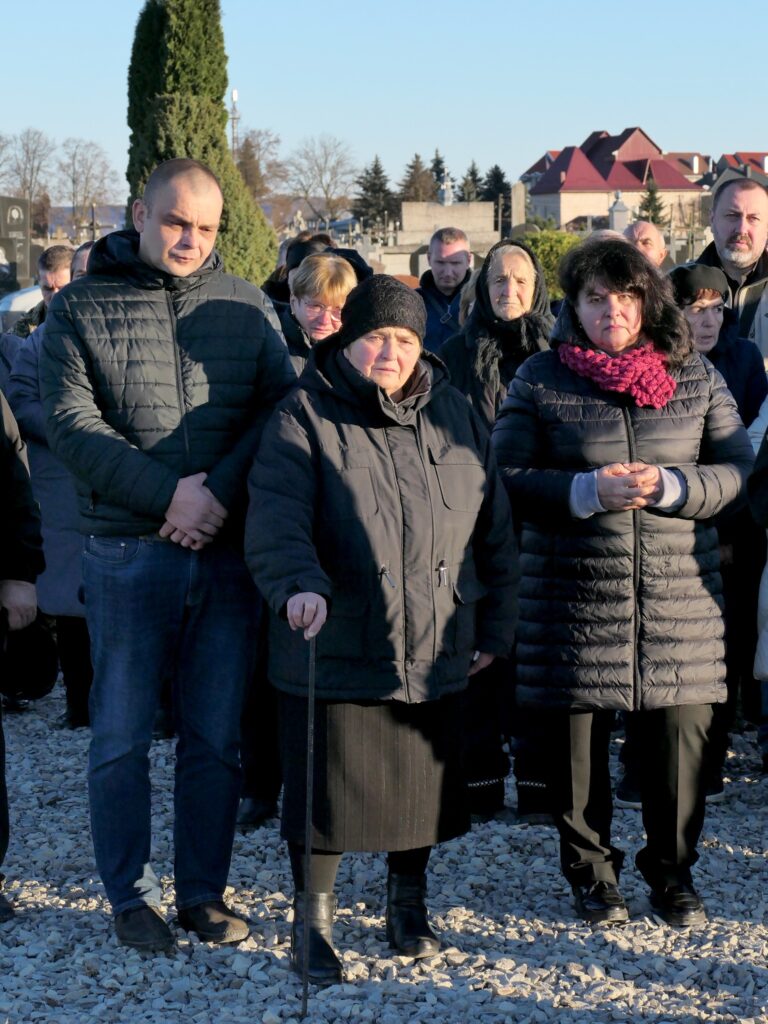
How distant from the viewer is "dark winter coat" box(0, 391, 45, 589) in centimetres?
444

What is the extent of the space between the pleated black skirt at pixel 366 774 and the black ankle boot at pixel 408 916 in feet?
0.67

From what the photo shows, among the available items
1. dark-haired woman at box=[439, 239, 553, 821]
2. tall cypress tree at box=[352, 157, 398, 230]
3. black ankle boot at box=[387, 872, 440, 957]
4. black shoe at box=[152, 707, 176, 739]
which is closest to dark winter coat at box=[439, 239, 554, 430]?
dark-haired woman at box=[439, 239, 553, 821]

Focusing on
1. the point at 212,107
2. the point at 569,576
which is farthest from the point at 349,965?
the point at 212,107

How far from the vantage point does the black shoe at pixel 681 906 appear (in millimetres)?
→ 4219

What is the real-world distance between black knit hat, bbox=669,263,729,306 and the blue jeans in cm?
225

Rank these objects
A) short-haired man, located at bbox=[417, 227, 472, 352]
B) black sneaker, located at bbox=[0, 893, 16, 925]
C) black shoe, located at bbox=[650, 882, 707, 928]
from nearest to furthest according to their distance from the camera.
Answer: black shoe, located at bbox=[650, 882, 707, 928] → black sneaker, located at bbox=[0, 893, 16, 925] → short-haired man, located at bbox=[417, 227, 472, 352]

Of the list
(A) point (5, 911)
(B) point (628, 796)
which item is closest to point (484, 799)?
(B) point (628, 796)

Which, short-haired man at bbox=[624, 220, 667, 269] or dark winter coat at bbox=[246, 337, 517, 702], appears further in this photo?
short-haired man at bbox=[624, 220, 667, 269]

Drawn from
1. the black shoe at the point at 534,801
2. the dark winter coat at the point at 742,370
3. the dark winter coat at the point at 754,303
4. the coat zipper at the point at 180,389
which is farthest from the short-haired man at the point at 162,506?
the dark winter coat at the point at 754,303

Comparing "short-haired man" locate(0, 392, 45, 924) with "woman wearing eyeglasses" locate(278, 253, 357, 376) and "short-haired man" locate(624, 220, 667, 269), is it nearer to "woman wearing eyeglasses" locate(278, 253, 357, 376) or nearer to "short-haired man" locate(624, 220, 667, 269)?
"woman wearing eyeglasses" locate(278, 253, 357, 376)

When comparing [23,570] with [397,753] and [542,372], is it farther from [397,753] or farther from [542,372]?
[542,372]

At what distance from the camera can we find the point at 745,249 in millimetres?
6195

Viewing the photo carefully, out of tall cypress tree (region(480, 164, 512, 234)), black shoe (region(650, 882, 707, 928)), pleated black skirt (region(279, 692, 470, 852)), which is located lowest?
black shoe (region(650, 882, 707, 928))

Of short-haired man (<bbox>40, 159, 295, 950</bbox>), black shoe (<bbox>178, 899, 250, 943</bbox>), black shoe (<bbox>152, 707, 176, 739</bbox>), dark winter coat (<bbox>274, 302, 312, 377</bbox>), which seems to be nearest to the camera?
short-haired man (<bbox>40, 159, 295, 950</bbox>)
